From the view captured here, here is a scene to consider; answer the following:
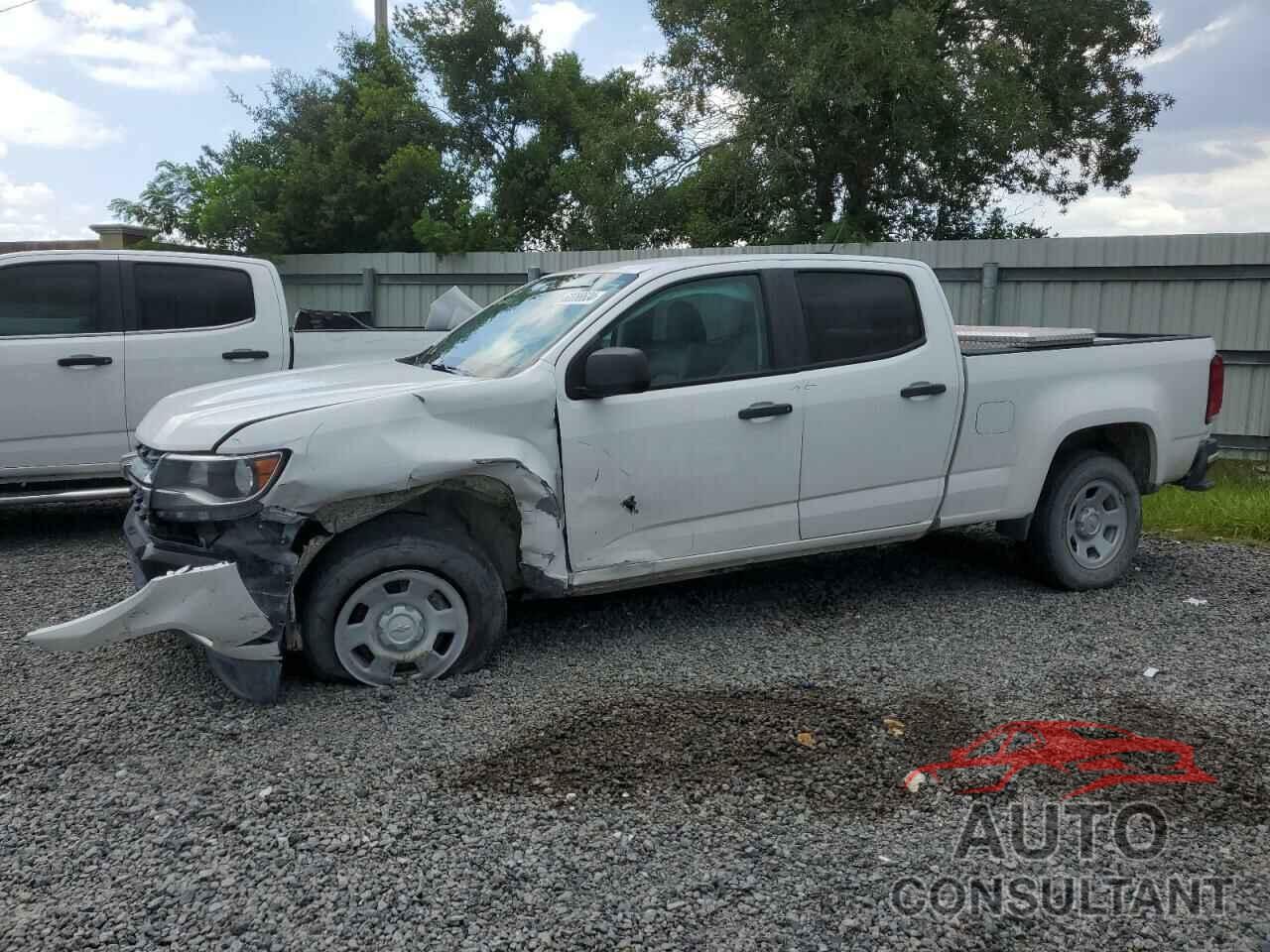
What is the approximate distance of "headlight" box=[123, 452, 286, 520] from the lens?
A: 427 cm

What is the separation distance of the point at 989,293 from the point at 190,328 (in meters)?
7.45

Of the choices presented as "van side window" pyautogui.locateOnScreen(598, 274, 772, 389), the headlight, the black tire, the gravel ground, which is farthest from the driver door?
the headlight

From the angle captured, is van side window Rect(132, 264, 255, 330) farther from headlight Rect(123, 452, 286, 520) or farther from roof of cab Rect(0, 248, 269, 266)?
headlight Rect(123, 452, 286, 520)

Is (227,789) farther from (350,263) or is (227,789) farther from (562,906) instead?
(350,263)

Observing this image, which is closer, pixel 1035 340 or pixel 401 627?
pixel 401 627

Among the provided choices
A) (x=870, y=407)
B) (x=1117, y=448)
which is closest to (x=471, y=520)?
(x=870, y=407)

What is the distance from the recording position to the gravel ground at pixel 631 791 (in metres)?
3.00

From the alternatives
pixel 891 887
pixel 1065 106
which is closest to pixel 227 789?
pixel 891 887

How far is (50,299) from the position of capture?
24.3ft

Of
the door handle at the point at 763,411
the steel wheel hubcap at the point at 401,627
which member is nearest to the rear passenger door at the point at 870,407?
the door handle at the point at 763,411

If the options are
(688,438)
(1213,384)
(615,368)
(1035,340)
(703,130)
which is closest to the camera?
(615,368)

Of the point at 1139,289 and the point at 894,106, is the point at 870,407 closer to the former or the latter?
the point at 1139,289

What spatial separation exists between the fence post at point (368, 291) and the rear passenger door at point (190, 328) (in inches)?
290

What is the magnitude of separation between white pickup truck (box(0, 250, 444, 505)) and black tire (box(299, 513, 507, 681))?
10.9 feet
